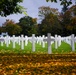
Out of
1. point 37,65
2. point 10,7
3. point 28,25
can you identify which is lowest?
point 37,65

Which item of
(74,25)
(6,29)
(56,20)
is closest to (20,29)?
(6,29)

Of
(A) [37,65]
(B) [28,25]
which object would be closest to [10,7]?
(A) [37,65]

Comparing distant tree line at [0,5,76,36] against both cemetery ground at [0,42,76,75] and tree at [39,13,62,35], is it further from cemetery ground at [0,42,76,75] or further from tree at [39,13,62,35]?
cemetery ground at [0,42,76,75]

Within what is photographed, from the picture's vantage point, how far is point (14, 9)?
1534 inches

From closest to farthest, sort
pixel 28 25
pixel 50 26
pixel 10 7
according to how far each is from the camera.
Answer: pixel 10 7 < pixel 50 26 < pixel 28 25

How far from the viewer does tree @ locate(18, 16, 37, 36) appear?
13796 centimetres

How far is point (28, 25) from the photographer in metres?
148

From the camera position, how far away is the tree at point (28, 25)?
5432 inches

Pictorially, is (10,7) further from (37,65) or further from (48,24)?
(48,24)

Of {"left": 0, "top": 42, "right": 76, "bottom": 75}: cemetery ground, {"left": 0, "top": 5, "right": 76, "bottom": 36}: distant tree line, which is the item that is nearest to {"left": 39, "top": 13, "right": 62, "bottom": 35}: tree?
{"left": 0, "top": 5, "right": 76, "bottom": 36}: distant tree line

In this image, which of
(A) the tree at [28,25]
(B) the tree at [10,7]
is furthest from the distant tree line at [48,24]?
(B) the tree at [10,7]

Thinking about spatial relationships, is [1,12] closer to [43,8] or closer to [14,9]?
[14,9]

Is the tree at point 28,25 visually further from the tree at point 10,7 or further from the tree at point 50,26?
the tree at point 10,7

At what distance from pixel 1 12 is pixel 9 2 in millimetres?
1614
